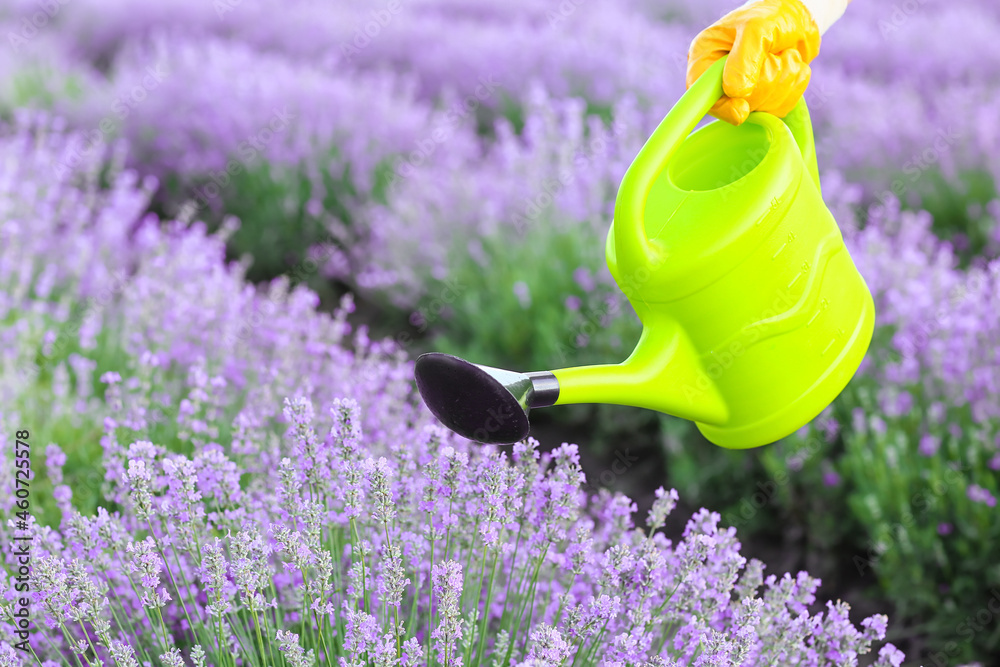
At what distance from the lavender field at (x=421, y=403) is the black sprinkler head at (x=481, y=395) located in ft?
0.44

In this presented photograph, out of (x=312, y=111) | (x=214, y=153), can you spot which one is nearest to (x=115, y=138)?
(x=214, y=153)

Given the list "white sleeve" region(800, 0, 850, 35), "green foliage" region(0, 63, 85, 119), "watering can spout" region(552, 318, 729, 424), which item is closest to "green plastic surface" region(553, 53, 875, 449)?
"watering can spout" region(552, 318, 729, 424)

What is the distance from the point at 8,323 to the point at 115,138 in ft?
7.54

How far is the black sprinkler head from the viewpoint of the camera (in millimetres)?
952

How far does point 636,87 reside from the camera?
16.2 ft

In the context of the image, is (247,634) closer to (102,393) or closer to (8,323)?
(102,393)

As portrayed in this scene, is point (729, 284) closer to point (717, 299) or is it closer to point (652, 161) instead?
point (717, 299)

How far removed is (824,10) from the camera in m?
1.14

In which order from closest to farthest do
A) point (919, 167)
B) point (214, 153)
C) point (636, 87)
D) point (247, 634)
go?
point (247, 634) → point (919, 167) → point (214, 153) → point (636, 87)

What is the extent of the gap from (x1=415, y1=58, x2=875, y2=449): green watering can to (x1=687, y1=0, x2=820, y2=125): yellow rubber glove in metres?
0.03

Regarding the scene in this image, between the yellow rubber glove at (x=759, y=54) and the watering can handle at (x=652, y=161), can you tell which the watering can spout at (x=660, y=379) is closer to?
the watering can handle at (x=652, y=161)

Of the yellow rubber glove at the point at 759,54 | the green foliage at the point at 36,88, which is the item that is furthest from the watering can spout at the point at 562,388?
the green foliage at the point at 36,88

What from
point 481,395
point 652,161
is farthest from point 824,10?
point 481,395

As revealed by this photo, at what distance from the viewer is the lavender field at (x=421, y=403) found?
118 centimetres
